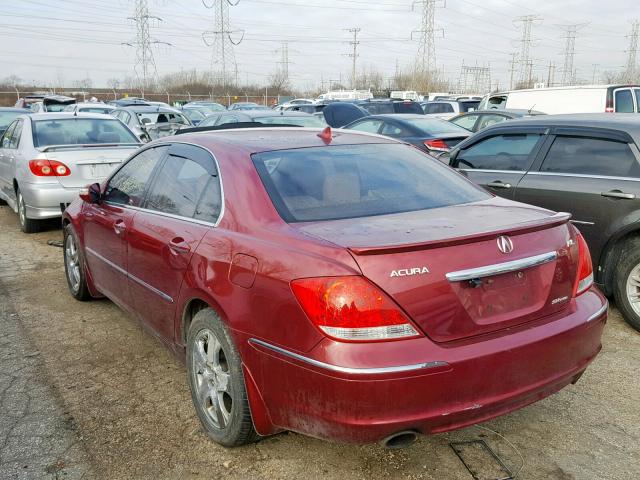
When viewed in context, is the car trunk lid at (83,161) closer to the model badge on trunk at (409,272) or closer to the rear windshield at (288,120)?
the rear windshield at (288,120)

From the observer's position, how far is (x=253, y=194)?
2.95 metres

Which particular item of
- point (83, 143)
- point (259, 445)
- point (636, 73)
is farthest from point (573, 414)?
point (636, 73)

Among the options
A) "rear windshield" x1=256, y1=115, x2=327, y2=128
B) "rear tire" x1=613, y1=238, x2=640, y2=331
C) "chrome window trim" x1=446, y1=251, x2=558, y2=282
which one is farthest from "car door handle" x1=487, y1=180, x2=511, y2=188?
"rear windshield" x1=256, y1=115, x2=327, y2=128

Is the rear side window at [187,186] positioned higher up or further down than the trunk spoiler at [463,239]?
higher up

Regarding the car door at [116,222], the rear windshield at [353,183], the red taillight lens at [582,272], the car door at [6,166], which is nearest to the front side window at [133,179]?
the car door at [116,222]

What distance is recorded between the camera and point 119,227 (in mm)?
4031

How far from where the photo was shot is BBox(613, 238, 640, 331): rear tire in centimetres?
459

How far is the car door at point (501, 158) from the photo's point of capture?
5488 millimetres

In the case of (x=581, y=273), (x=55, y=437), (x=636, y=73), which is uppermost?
(x=636, y=73)

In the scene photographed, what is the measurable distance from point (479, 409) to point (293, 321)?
845 millimetres

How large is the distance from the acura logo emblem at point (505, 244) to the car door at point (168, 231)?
1.42 metres

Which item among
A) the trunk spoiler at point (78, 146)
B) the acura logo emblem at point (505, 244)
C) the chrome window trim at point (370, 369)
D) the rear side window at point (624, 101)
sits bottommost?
the chrome window trim at point (370, 369)

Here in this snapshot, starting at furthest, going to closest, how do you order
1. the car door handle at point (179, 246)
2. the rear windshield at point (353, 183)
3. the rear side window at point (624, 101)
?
the rear side window at point (624, 101) → the car door handle at point (179, 246) → the rear windshield at point (353, 183)

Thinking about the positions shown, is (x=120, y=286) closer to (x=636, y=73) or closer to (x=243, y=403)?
(x=243, y=403)
